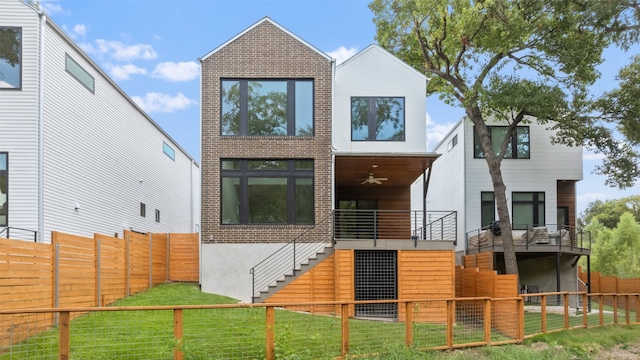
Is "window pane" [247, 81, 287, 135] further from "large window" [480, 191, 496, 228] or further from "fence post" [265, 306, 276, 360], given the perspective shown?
"large window" [480, 191, 496, 228]

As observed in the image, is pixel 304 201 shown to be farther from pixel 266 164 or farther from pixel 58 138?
pixel 58 138

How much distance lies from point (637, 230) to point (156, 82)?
30421 millimetres

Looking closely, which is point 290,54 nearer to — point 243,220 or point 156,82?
point 243,220

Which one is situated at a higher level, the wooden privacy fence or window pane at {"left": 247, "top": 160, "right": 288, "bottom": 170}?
window pane at {"left": 247, "top": 160, "right": 288, "bottom": 170}

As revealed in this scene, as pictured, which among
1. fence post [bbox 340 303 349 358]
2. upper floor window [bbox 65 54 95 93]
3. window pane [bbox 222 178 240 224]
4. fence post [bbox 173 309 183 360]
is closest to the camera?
fence post [bbox 173 309 183 360]

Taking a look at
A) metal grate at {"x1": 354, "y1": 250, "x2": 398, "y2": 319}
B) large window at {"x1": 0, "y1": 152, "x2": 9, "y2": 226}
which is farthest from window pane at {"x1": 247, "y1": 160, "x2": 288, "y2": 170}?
large window at {"x1": 0, "y1": 152, "x2": 9, "y2": 226}

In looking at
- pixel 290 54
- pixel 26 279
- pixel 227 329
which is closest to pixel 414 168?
pixel 290 54

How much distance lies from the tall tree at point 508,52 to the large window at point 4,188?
551 inches

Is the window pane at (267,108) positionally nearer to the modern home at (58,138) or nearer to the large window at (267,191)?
the large window at (267,191)

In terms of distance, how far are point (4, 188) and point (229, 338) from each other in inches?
334

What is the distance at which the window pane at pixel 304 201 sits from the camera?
52.7ft

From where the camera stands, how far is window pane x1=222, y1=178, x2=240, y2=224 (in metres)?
16.0

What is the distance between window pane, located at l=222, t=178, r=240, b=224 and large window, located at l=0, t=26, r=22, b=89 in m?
5.93

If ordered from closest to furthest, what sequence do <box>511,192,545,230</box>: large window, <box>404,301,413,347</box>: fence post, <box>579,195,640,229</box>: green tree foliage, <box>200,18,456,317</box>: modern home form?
<box>404,301,413,347</box>: fence post, <box>200,18,456,317</box>: modern home, <box>511,192,545,230</box>: large window, <box>579,195,640,229</box>: green tree foliage
